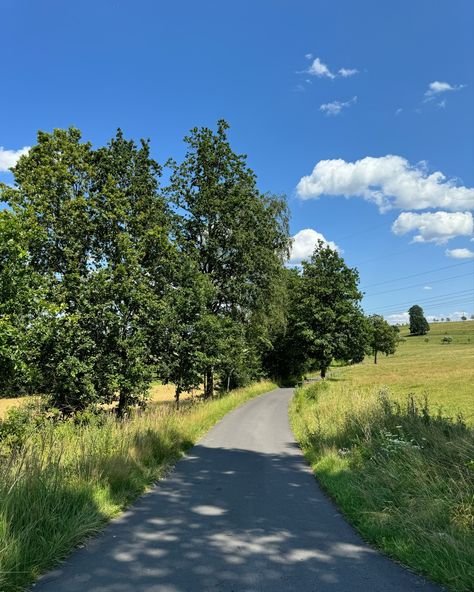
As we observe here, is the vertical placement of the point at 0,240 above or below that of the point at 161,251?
below

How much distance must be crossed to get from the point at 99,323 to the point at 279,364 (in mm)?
43438

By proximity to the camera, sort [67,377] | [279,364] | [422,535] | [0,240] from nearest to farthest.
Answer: [422,535] < [0,240] < [67,377] < [279,364]

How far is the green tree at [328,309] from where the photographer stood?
165 feet

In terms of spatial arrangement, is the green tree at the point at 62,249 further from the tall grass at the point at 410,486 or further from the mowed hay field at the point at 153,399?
the tall grass at the point at 410,486

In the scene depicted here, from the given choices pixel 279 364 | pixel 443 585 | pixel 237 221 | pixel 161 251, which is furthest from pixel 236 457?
pixel 279 364

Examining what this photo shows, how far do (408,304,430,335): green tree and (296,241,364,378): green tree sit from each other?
116889 millimetres

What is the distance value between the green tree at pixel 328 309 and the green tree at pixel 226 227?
2098 cm

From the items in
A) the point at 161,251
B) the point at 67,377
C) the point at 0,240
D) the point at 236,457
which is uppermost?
the point at 161,251

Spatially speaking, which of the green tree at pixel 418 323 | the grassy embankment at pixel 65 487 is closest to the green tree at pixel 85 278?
the grassy embankment at pixel 65 487

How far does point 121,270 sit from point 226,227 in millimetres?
13839

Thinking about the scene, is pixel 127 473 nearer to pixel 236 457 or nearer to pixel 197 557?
pixel 197 557

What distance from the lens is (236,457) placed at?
11.0 meters

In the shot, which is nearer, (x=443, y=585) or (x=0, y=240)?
Result: (x=443, y=585)

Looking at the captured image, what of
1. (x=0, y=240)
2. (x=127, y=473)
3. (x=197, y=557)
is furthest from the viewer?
(x=0, y=240)
